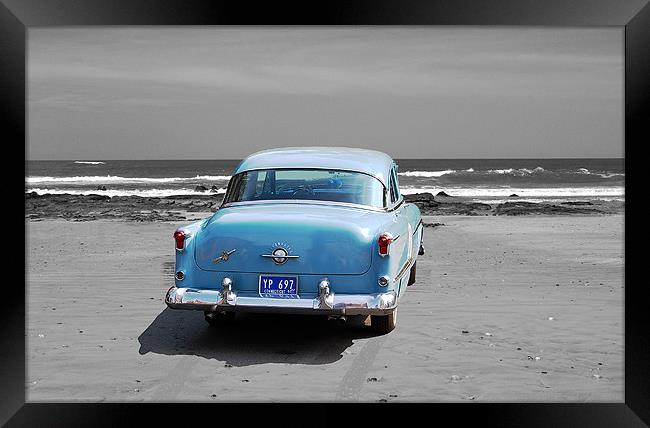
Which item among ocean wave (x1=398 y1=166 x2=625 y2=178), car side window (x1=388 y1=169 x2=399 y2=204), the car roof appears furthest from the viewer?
ocean wave (x1=398 y1=166 x2=625 y2=178)

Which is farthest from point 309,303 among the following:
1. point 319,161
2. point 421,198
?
point 421,198

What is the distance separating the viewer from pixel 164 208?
26156 millimetres

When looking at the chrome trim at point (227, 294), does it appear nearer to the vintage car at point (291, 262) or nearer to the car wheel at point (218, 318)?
the vintage car at point (291, 262)

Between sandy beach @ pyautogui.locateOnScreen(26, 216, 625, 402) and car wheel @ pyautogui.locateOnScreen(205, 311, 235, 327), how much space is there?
0.10 m

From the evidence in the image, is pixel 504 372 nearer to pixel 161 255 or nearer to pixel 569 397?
pixel 569 397

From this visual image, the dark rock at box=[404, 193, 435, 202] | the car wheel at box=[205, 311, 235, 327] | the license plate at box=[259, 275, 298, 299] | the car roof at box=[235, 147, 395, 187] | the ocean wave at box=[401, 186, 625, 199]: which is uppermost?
the ocean wave at box=[401, 186, 625, 199]

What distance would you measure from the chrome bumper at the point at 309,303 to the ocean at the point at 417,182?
25.9 metres

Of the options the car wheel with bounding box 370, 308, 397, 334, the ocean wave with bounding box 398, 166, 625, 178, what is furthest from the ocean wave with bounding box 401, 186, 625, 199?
the car wheel with bounding box 370, 308, 397, 334

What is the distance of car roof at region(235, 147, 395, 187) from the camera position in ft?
25.4

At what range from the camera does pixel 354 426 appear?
14.2 ft

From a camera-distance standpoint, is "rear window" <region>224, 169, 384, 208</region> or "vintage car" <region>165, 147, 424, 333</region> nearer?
"vintage car" <region>165, 147, 424, 333</region>

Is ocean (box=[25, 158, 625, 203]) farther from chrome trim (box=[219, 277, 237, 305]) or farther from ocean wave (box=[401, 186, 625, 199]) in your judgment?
chrome trim (box=[219, 277, 237, 305])

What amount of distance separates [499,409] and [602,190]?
3648 cm

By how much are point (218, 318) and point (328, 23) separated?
13.9ft
